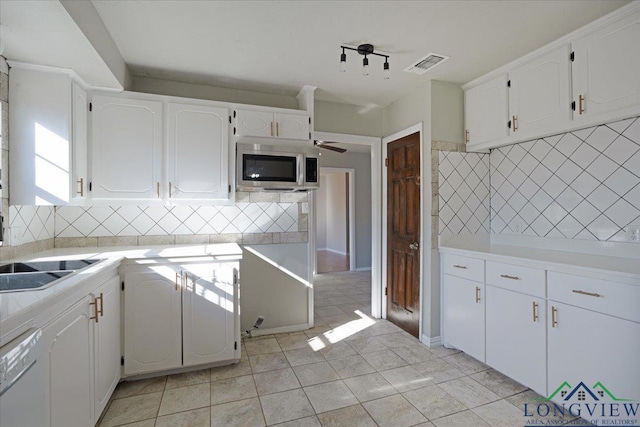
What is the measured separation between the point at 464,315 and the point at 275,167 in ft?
6.44

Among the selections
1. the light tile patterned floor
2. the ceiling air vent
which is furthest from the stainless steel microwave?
the light tile patterned floor

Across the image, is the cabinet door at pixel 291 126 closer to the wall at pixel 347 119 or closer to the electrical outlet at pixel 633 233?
the wall at pixel 347 119

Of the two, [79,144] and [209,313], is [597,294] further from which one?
[79,144]

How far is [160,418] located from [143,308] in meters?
0.71

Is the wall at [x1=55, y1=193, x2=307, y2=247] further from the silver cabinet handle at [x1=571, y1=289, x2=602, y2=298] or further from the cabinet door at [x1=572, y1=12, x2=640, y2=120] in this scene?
the cabinet door at [x1=572, y1=12, x2=640, y2=120]

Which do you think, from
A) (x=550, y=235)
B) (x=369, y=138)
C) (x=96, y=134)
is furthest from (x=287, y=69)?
(x=550, y=235)

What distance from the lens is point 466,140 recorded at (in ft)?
9.55

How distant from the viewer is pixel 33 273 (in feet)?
5.16

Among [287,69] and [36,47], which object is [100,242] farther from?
[287,69]

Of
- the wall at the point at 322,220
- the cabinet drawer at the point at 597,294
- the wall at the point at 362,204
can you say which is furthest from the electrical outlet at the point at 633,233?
the wall at the point at 322,220

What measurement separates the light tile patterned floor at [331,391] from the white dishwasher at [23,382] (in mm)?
933

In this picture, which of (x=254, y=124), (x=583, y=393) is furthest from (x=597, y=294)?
(x=254, y=124)

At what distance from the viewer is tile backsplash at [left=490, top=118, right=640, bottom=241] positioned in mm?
2050

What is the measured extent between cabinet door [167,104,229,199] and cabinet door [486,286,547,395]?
2.26 meters
